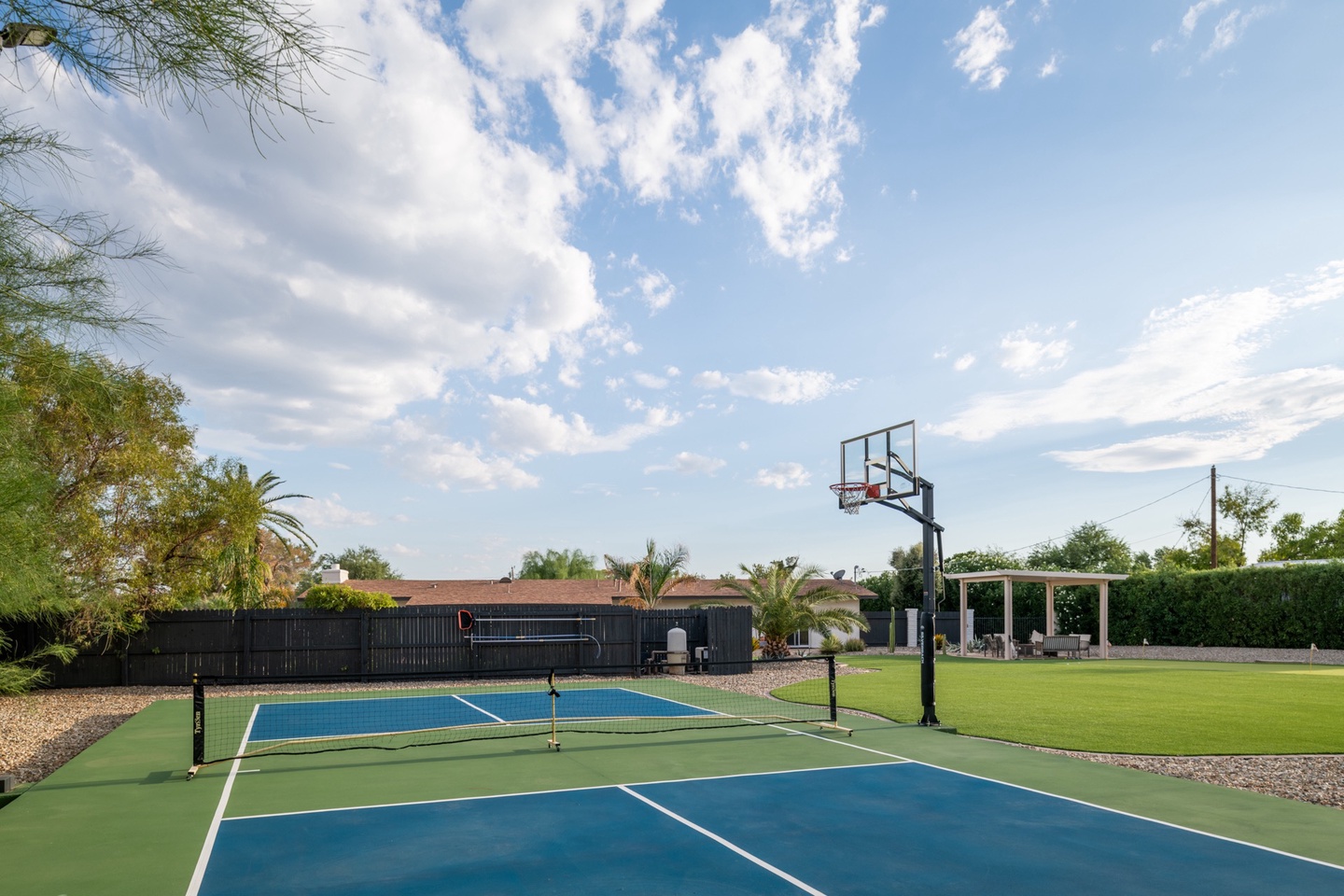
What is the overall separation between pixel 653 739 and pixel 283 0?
1040 centimetres

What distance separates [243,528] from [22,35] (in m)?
17.7

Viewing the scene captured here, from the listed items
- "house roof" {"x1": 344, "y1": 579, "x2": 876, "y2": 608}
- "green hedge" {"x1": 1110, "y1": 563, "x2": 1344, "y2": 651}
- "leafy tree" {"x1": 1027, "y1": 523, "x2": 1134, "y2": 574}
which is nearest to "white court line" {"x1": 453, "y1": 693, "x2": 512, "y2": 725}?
"house roof" {"x1": 344, "y1": 579, "x2": 876, "y2": 608}

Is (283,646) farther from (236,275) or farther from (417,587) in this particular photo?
(417,587)

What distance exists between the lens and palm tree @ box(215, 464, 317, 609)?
2036 cm

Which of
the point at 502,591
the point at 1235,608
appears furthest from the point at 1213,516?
the point at 502,591

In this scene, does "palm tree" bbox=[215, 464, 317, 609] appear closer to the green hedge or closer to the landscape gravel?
the landscape gravel

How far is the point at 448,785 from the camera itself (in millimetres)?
9672

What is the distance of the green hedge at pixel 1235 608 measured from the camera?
1235 inches

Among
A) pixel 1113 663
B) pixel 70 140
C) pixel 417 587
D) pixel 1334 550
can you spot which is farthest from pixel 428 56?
pixel 1334 550

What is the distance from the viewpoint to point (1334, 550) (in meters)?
52.1

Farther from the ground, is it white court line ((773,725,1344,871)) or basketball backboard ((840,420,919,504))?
basketball backboard ((840,420,919,504))

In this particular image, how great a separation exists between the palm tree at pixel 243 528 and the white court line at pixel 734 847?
14519 mm

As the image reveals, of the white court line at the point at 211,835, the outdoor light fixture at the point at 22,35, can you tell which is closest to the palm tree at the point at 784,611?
the white court line at the point at 211,835

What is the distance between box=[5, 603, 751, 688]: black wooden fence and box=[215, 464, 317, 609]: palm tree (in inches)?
72.4
